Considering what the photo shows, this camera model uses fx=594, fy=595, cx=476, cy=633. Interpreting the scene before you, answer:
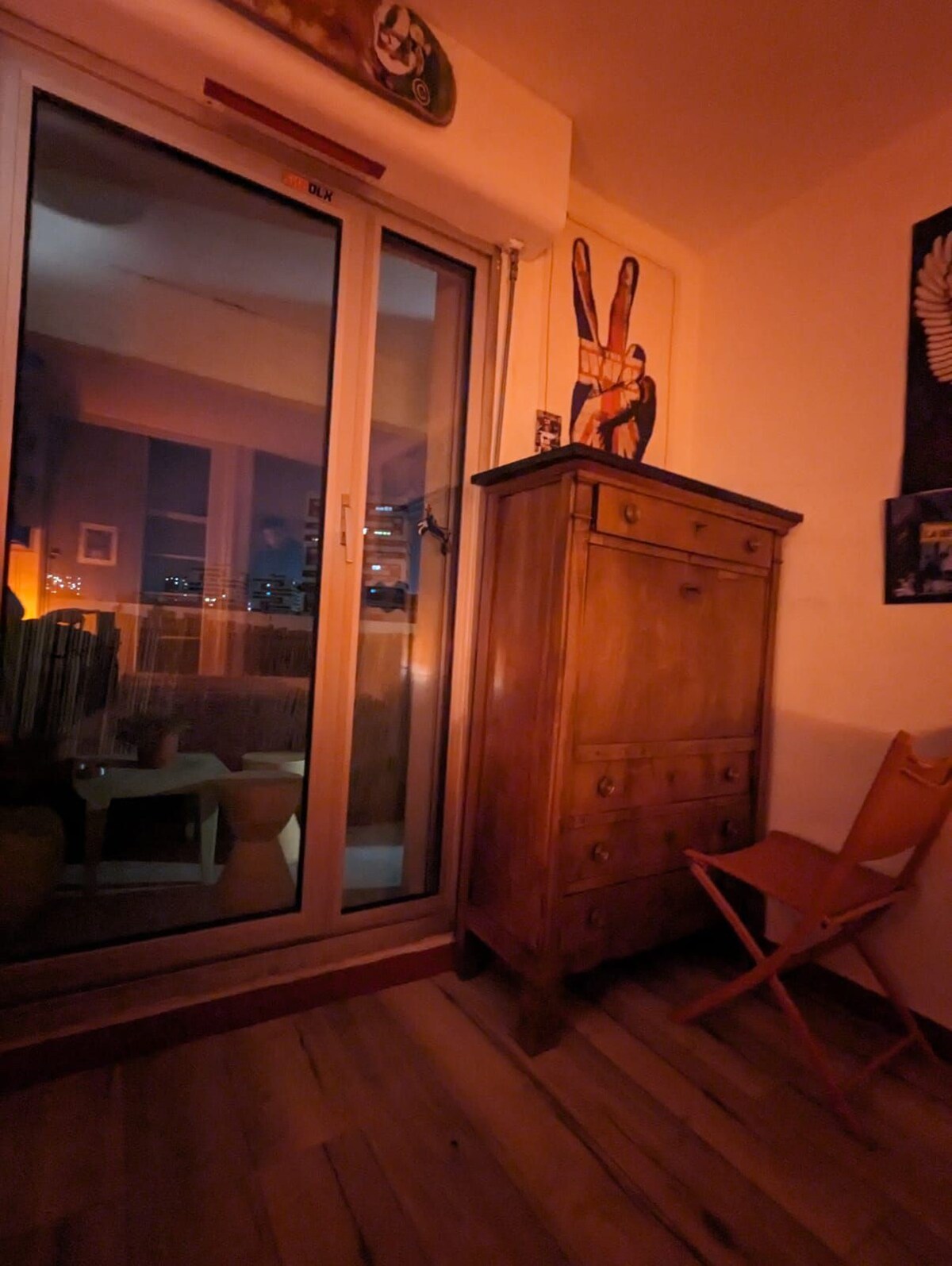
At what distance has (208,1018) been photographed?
157 cm

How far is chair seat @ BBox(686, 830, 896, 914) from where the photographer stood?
147 centimetres

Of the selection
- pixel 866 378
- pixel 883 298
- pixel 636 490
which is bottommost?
pixel 636 490

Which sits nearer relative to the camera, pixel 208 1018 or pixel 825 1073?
pixel 825 1073

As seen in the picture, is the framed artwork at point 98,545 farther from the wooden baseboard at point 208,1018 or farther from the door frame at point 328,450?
the wooden baseboard at point 208,1018

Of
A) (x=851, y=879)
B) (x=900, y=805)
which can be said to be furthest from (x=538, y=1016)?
(x=900, y=805)

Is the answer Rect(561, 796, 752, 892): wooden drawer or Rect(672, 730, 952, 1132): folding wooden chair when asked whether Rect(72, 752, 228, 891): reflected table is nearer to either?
Rect(561, 796, 752, 892): wooden drawer

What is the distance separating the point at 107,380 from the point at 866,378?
2.24 meters

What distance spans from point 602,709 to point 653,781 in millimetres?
300

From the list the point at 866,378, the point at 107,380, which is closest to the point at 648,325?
the point at 866,378

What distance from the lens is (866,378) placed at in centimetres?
190

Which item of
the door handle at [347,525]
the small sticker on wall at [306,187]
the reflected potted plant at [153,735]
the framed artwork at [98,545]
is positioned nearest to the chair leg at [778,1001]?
the door handle at [347,525]

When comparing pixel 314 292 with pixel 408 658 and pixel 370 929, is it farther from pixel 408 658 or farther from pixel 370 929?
pixel 370 929

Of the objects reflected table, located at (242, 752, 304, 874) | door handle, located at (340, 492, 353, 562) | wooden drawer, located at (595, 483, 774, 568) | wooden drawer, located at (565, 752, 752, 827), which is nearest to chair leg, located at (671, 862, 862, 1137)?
wooden drawer, located at (565, 752, 752, 827)

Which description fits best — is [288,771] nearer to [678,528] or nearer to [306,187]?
[678,528]
